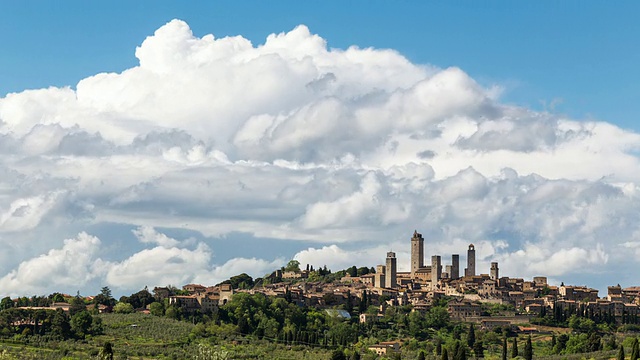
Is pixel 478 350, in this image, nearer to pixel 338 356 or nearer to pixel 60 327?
pixel 338 356

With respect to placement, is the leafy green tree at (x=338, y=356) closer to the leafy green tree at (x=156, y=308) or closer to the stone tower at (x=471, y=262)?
the leafy green tree at (x=156, y=308)

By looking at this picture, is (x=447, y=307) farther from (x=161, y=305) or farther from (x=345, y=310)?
(x=161, y=305)

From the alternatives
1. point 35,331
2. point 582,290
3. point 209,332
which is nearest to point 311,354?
point 209,332

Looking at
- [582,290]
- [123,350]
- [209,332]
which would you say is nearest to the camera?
[123,350]

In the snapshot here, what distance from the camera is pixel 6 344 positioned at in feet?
341

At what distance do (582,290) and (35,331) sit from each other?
9498cm

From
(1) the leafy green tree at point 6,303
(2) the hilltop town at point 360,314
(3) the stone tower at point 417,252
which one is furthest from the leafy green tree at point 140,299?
(3) the stone tower at point 417,252

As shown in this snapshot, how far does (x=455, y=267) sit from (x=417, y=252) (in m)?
8.08

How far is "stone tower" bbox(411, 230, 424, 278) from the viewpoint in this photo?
190 metres

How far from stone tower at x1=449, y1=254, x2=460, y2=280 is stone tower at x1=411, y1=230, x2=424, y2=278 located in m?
6.69

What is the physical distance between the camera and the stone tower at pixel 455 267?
185375 mm

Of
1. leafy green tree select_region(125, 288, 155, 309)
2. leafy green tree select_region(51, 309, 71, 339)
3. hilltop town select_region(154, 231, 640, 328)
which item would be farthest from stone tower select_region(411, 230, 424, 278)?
leafy green tree select_region(51, 309, 71, 339)

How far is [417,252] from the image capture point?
19025 cm

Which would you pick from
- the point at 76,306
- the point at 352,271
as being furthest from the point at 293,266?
the point at 76,306
